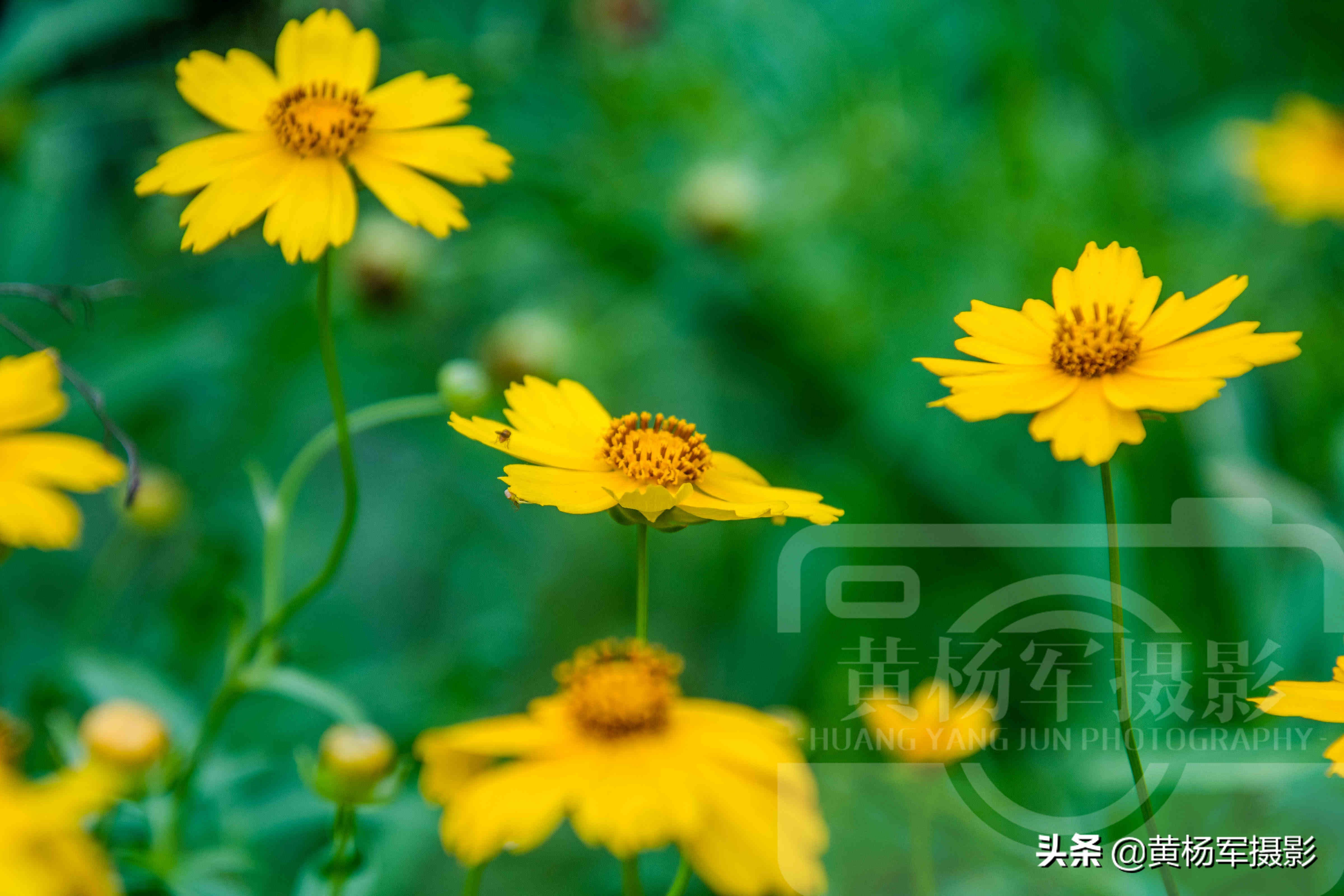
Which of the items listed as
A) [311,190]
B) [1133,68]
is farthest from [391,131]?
[1133,68]

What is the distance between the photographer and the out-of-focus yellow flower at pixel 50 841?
0.90 ft

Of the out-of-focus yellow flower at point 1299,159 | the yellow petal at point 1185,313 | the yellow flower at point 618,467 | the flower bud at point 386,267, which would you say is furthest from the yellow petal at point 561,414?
the out-of-focus yellow flower at point 1299,159

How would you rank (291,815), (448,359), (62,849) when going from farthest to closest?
1. (448,359)
2. (291,815)
3. (62,849)

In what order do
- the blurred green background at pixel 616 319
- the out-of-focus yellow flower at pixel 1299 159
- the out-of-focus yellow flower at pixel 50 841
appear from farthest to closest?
the out-of-focus yellow flower at pixel 1299 159, the blurred green background at pixel 616 319, the out-of-focus yellow flower at pixel 50 841

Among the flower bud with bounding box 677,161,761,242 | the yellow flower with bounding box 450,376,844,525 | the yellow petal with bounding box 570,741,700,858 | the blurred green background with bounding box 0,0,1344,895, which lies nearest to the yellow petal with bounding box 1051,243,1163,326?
the yellow flower with bounding box 450,376,844,525

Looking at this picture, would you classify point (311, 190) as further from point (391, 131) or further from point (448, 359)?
point (448, 359)

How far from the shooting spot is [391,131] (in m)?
0.54

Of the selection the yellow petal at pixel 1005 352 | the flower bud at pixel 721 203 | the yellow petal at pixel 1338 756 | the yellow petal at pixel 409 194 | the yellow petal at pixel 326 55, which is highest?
the flower bud at pixel 721 203

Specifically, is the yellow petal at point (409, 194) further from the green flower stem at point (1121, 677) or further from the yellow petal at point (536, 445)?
the green flower stem at point (1121, 677)

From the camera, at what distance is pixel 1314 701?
1.32 ft

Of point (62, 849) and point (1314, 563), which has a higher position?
point (1314, 563)

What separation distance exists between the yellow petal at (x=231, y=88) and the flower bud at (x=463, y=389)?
0.52 ft

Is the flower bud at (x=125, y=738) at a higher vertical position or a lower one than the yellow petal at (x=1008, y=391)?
lower

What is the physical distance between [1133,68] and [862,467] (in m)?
0.93
